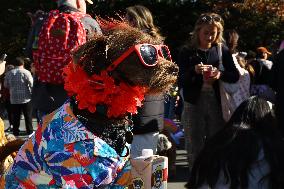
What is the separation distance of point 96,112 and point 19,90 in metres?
9.16

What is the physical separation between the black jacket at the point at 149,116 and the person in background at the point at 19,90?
7.40 meters

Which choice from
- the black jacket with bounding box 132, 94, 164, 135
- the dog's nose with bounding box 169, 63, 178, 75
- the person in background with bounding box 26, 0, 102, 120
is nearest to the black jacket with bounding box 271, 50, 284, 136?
the black jacket with bounding box 132, 94, 164, 135

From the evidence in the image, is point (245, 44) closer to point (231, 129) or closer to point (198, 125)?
point (198, 125)

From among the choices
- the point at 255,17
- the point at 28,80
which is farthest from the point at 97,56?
the point at 255,17

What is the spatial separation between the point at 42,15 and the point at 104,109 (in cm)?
168

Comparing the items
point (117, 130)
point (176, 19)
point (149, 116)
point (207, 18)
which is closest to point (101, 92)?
point (117, 130)

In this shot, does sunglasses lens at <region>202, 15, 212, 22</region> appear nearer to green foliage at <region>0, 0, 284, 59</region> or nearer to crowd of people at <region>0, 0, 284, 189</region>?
crowd of people at <region>0, 0, 284, 189</region>

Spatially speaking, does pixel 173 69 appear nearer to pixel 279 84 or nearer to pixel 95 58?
pixel 95 58

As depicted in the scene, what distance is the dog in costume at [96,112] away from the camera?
254 centimetres

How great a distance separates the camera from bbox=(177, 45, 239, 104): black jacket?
17.2 ft

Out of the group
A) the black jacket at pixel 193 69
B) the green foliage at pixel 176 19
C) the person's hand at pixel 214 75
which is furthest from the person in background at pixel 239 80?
the green foliage at pixel 176 19

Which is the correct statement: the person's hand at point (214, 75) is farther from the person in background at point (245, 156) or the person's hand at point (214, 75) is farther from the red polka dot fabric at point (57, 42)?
the person in background at point (245, 156)

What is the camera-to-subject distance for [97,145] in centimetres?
255

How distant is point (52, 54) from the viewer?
3.73 m
